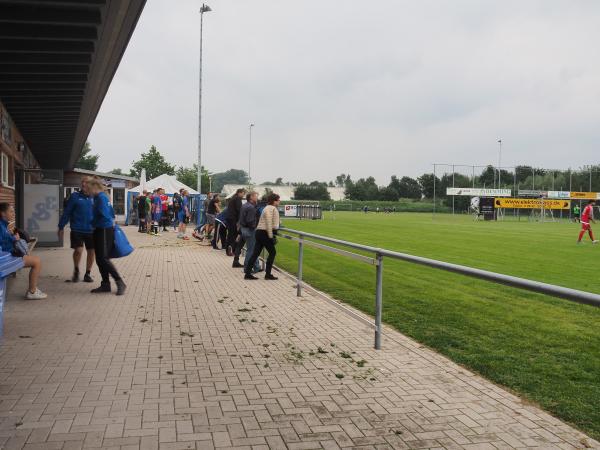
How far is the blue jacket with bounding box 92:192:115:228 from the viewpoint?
836 centimetres

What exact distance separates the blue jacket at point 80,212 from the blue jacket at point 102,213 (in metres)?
0.83

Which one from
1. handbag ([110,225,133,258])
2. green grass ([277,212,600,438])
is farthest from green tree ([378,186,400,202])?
handbag ([110,225,133,258])

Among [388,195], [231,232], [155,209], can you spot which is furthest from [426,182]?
[231,232]

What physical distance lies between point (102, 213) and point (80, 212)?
1.10 meters

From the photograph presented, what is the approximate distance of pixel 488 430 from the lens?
3.79 m

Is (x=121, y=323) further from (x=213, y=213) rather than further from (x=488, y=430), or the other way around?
(x=213, y=213)

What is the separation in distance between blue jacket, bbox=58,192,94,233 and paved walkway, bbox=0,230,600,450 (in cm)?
190

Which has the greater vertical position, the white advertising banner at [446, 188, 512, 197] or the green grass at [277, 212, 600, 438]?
the white advertising banner at [446, 188, 512, 197]

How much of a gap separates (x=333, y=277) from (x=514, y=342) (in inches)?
214

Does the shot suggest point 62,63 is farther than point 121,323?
Yes

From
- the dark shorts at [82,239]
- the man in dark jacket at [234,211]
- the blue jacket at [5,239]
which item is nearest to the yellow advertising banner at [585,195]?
the man in dark jacket at [234,211]

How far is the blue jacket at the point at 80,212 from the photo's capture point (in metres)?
9.20

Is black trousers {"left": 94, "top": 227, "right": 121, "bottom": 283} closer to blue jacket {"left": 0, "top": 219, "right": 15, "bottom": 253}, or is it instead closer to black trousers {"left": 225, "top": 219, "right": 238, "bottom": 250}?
blue jacket {"left": 0, "top": 219, "right": 15, "bottom": 253}

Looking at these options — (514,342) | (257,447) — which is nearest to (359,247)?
(514,342)
